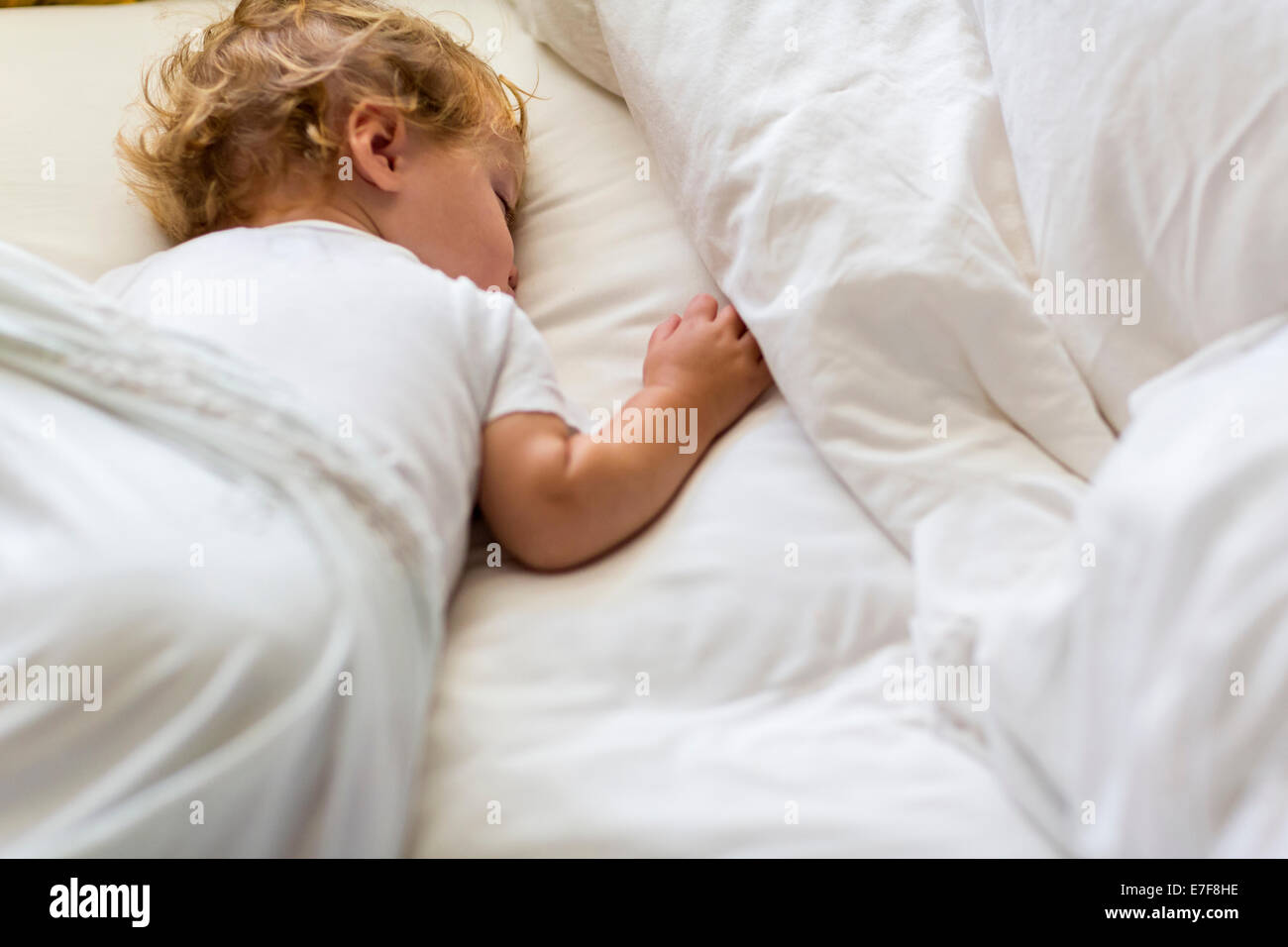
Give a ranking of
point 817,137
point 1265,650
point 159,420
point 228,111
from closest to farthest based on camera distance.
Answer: point 1265,650 → point 159,420 → point 817,137 → point 228,111

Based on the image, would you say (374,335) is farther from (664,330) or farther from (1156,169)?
(1156,169)

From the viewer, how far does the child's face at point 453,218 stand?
0.96 metres

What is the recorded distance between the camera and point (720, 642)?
71 cm

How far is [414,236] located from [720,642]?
0.47m

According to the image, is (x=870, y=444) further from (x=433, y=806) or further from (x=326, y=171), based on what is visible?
(x=326, y=171)

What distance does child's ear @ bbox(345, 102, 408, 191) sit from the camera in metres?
0.94

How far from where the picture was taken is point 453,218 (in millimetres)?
967

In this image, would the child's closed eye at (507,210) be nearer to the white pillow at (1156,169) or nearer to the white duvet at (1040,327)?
the white duvet at (1040,327)

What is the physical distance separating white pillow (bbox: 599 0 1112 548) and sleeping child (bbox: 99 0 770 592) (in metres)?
0.08

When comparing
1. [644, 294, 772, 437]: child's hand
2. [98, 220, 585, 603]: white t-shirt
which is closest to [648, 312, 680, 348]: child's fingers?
[644, 294, 772, 437]: child's hand
